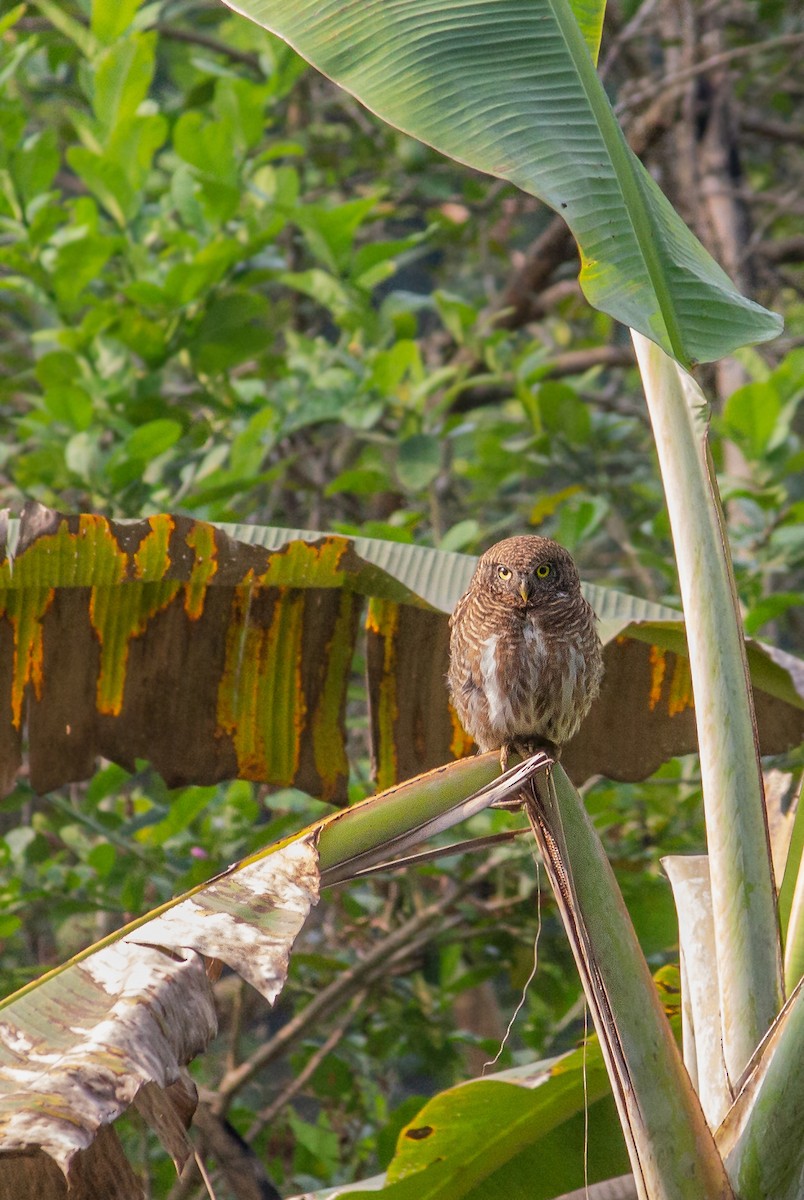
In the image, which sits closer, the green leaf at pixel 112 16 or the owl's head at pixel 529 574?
the owl's head at pixel 529 574

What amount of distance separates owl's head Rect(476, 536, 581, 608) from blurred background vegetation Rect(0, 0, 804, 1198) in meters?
1.01

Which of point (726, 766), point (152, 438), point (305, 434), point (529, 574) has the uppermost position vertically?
point (305, 434)

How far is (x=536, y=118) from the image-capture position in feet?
6.32

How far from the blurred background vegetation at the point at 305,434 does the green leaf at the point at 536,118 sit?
137 cm

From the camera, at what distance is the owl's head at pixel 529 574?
2.22 metres

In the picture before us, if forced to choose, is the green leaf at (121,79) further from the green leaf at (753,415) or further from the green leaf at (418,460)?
the green leaf at (753,415)

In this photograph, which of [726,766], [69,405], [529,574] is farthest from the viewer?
[69,405]

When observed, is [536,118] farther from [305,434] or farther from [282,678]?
[305,434]

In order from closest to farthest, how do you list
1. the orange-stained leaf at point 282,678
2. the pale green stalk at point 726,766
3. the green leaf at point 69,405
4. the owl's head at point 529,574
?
the pale green stalk at point 726,766, the owl's head at point 529,574, the orange-stained leaf at point 282,678, the green leaf at point 69,405

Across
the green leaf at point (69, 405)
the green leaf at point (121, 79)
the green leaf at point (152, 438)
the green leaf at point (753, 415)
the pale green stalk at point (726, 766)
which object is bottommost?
the pale green stalk at point (726, 766)

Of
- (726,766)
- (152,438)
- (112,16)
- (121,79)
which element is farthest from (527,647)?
(112,16)

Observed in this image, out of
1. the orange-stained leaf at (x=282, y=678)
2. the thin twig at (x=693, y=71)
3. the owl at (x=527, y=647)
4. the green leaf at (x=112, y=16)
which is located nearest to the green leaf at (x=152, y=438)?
the orange-stained leaf at (x=282, y=678)

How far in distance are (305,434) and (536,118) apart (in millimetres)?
2866

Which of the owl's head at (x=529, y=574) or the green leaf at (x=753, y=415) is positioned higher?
the green leaf at (x=753, y=415)
